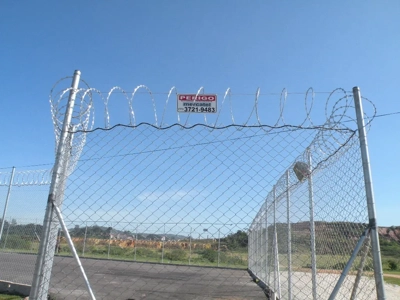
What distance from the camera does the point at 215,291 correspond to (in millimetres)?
8961

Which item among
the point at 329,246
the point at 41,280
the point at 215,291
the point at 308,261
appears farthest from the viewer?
the point at 215,291

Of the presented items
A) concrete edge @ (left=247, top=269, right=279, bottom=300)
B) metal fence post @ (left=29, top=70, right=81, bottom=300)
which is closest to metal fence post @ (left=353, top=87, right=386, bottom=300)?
metal fence post @ (left=29, top=70, right=81, bottom=300)

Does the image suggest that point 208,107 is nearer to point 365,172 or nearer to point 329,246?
point 365,172

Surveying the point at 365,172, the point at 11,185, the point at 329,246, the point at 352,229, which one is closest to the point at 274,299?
the point at 329,246

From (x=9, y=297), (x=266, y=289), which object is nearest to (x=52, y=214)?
(x=9, y=297)

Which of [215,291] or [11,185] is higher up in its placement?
[11,185]

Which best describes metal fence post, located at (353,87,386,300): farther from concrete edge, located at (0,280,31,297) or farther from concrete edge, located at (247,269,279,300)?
concrete edge, located at (0,280,31,297)

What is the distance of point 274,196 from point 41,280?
4364 mm

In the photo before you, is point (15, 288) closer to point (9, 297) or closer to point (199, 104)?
point (9, 297)

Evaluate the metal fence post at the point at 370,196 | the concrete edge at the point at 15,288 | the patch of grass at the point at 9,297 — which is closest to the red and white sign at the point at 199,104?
the metal fence post at the point at 370,196

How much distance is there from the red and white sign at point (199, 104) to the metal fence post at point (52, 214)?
3.32ft

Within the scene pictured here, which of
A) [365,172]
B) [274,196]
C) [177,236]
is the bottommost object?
[177,236]

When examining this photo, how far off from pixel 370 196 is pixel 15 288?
7402 millimetres

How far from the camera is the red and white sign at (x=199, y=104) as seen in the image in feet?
10.7
